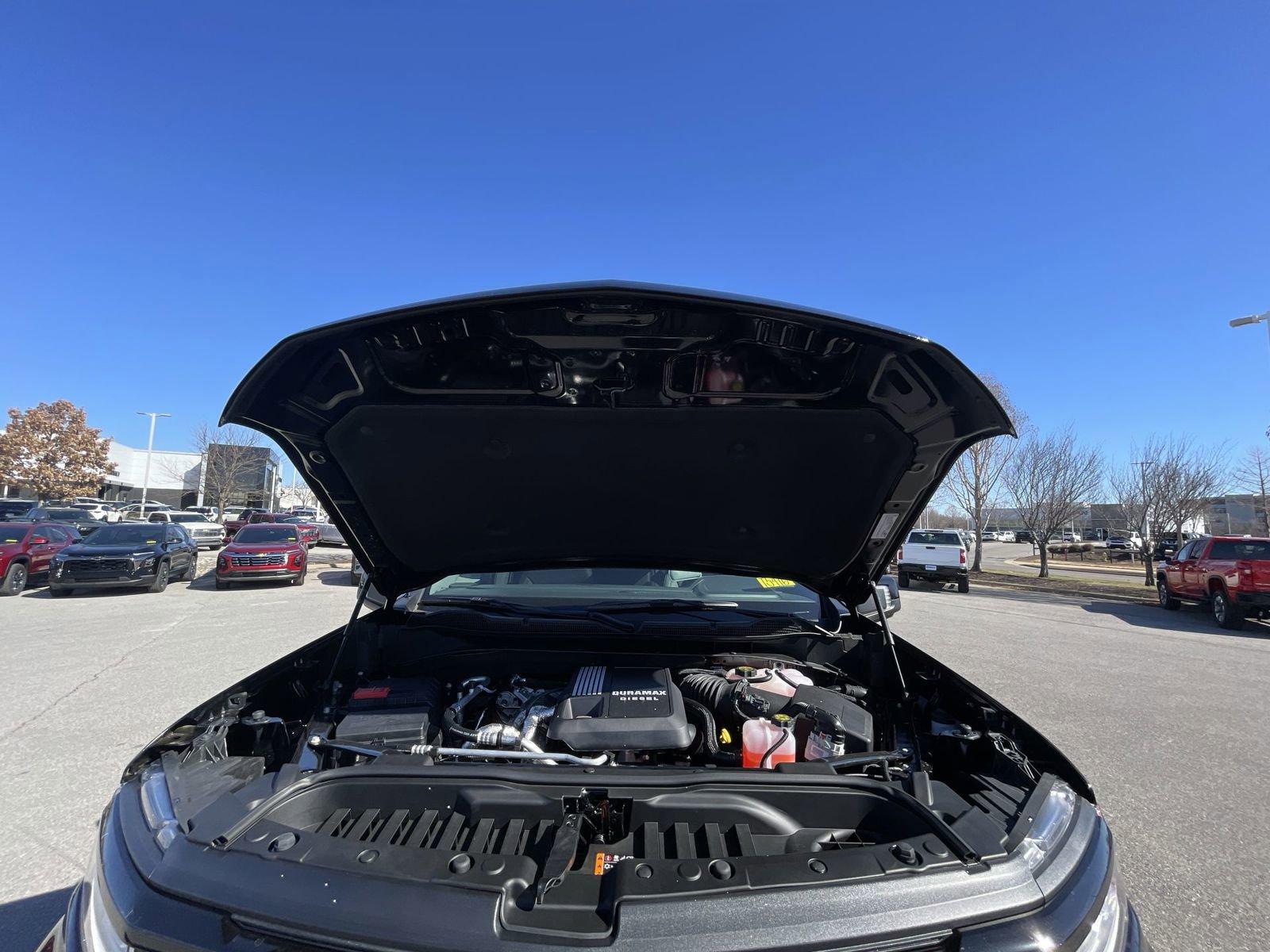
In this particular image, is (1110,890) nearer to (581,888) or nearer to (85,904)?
(581,888)

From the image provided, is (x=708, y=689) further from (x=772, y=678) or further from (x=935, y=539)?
(x=935, y=539)

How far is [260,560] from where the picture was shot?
14.1 m

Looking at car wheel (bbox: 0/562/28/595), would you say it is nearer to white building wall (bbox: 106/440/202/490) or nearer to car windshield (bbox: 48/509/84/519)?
car windshield (bbox: 48/509/84/519)

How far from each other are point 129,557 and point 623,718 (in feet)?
47.0

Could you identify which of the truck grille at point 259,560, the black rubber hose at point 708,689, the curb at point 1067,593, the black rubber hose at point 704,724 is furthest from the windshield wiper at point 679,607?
the curb at point 1067,593

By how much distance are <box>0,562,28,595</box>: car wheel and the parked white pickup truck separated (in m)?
19.4

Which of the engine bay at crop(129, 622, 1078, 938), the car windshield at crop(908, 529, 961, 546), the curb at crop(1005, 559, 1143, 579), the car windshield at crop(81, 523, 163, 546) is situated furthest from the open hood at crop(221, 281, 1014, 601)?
the curb at crop(1005, 559, 1143, 579)

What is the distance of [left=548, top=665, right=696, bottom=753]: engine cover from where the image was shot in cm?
198

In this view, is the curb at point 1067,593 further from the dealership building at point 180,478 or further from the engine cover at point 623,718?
the dealership building at point 180,478

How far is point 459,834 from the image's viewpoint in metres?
1.50

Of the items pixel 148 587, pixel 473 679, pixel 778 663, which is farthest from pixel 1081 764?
pixel 148 587

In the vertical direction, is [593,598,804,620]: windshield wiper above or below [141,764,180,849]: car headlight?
above

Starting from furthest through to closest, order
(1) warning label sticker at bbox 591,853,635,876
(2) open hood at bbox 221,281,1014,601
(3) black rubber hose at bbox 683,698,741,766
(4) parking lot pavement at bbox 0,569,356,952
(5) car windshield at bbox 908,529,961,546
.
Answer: (5) car windshield at bbox 908,529,961,546, (4) parking lot pavement at bbox 0,569,356,952, (3) black rubber hose at bbox 683,698,741,766, (2) open hood at bbox 221,281,1014,601, (1) warning label sticker at bbox 591,853,635,876

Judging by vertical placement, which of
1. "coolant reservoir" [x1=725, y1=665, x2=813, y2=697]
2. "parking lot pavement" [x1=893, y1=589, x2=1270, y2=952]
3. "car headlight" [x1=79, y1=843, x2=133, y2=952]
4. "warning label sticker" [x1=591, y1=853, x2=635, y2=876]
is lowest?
"parking lot pavement" [x1=893, y1=589, x2=1270, y2=952]
